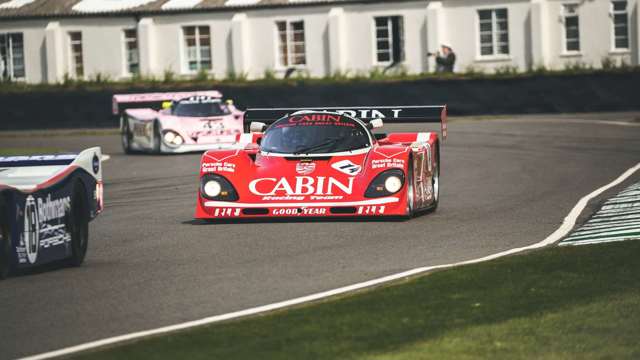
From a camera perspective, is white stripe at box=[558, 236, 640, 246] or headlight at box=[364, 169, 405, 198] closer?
white stripe at box=[558, 236, 640, 246]

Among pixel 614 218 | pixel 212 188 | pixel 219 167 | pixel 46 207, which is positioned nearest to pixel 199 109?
pixel 219 167

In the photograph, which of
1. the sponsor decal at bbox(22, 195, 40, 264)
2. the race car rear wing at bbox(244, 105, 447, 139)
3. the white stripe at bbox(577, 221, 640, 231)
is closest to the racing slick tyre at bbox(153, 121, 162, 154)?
the race car rear wing at bbox(244, 105, 447, 139)

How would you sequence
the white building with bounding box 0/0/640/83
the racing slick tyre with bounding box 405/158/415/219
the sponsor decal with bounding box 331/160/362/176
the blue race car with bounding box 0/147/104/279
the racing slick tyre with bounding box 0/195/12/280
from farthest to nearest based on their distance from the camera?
1. the white building with bounding box 0/0/640/83
2. the sponsor decal with bounding box 331/160/362/176
3. the racing slick tyre with bounding box 405/158/415/219
4. the blue race car with bounding box 0/147/104/279
5. the racing slick tyre with bounding box 0/195/12/280

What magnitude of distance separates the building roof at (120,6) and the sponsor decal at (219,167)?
3465 centimetres

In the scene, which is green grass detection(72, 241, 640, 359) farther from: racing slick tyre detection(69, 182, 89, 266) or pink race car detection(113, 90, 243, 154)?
pink race car detection(113, 90, 243, 154)

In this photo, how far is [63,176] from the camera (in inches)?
487

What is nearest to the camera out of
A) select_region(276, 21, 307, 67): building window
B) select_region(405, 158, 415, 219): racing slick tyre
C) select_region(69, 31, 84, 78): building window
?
select_region(405, 158, 415, 219): racing slick tyre

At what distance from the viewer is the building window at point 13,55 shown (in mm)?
54594

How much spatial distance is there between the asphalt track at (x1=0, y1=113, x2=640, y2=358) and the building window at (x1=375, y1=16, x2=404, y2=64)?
85.4 feet

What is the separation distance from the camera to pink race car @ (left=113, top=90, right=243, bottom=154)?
2939 cm

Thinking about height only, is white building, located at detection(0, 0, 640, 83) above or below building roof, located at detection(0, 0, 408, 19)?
below

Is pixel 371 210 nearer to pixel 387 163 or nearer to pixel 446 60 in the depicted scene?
pixel 387 163

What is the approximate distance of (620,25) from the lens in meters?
47.6

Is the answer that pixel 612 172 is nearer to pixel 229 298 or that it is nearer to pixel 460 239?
pixel 460 239
